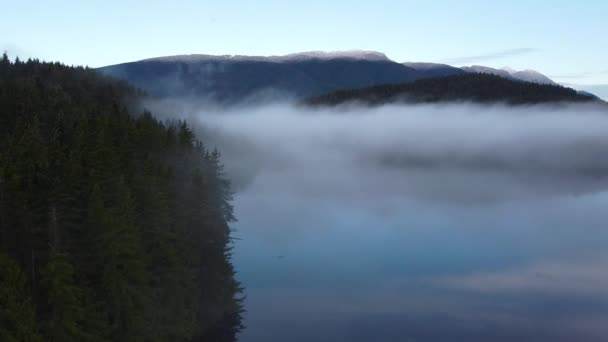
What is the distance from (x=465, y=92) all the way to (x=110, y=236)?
149040 millimetres

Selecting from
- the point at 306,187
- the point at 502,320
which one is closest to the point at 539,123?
the point at 306,187

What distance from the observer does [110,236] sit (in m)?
23.3

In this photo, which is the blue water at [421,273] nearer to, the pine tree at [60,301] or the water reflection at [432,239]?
the water reflection at [432,239]

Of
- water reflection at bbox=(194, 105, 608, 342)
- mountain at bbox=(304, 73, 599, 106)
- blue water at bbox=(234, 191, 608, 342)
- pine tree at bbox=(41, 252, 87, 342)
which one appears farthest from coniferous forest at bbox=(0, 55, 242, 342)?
mountain at bbox=(304, 73, 599, 106)

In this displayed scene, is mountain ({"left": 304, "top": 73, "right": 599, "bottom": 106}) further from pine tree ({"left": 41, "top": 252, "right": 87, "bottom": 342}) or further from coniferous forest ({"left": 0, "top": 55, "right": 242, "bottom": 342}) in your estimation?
pine tree ({"left": 41, "top": 252, "right": 87, "bottom": 342})

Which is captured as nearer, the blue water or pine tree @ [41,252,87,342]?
pine tree @ [41,252,87,342]

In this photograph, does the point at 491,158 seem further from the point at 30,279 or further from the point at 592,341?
the point at 30,279

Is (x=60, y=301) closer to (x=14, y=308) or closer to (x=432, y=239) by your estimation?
(x=14, y=308)

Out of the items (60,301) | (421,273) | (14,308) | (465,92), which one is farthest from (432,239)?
(465,92)

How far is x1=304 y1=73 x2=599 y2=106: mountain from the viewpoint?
15838cm

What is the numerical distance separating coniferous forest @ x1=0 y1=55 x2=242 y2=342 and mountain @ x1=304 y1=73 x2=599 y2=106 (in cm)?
13529

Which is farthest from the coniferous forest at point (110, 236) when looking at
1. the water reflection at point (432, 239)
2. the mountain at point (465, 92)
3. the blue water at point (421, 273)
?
the mountain at point (465, 92)

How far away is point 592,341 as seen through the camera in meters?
34.0

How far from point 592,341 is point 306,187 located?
2935 inches
